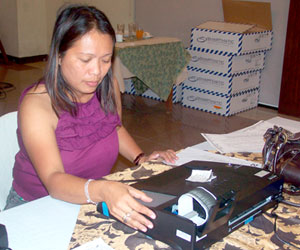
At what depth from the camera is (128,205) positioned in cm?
102

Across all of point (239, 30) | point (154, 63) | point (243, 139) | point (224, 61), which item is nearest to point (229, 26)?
point (239, 30)

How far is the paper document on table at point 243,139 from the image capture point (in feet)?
5.25

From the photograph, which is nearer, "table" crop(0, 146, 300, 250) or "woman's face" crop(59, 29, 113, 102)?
"table" crop(0, 146, 300, 250)

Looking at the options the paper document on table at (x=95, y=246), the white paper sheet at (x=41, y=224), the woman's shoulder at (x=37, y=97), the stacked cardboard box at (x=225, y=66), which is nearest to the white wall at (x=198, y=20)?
the stacked cardboard box at (x=225, y=66)

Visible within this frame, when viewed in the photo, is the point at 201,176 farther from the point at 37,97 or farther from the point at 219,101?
the point at 219,101

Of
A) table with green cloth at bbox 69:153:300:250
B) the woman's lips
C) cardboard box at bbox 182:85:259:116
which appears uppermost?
the woman's lips

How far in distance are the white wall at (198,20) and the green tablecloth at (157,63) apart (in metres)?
0.88

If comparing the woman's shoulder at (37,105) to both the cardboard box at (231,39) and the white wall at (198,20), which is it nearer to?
the cardboard box at (231,39)

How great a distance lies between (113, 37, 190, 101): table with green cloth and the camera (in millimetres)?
3986

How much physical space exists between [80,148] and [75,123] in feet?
0.29

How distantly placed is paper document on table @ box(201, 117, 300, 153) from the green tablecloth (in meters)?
2.34

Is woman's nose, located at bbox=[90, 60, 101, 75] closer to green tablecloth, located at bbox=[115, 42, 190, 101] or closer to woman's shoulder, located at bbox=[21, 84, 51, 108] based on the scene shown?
woman's shoulder, located at bbox=[21, 84, 51, 108]

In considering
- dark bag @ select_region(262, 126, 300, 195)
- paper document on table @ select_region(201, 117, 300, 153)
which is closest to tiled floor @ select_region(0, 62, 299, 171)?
paper document on table @ select_region(201, 117, 300, 153)

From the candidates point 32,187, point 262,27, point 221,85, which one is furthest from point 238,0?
point 32,187
